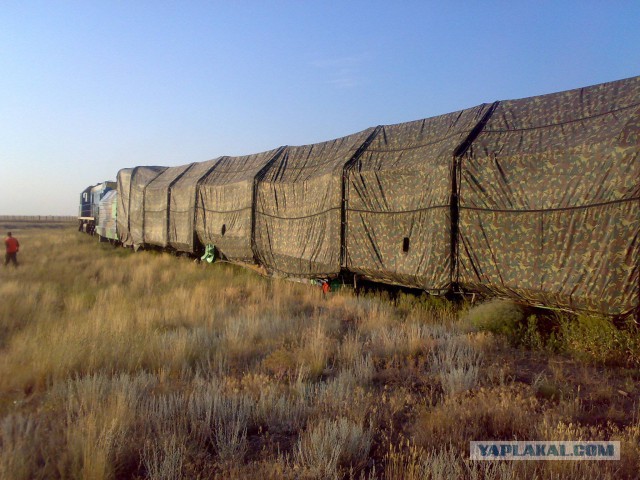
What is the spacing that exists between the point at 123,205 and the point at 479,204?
19.9 meters

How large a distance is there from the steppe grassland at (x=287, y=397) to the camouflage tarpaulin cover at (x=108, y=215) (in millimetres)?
17802

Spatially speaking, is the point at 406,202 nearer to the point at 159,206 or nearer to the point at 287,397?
the point at 287,397

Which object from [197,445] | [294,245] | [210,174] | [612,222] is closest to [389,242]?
[294,245]

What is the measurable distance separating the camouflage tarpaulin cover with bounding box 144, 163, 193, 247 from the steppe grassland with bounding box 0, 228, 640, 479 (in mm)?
10514

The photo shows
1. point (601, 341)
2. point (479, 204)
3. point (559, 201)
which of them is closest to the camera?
point (601, 341)

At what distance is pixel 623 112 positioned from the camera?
6.17m

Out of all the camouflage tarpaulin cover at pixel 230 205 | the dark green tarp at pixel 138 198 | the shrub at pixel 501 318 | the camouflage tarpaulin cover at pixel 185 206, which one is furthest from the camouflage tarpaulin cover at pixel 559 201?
the dark green tarp at pixel 138 198

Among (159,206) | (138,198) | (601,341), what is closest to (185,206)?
(159,206)

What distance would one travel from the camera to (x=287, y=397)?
14.4 ft

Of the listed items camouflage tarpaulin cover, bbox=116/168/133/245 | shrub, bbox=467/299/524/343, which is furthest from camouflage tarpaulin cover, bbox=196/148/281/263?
camouflage tarpaulin cover, bbox=116/168/133/245

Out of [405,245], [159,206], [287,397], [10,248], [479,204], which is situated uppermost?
[479,204]

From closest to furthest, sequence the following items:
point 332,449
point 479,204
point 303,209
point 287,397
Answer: point 332,449
point 287,397
point 479,204
point 303,209

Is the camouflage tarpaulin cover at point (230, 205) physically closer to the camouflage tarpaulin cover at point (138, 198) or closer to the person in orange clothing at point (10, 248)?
the camouflage tarpaulin cover at point (138, 198)

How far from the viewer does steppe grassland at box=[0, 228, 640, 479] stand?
3.22 metres
